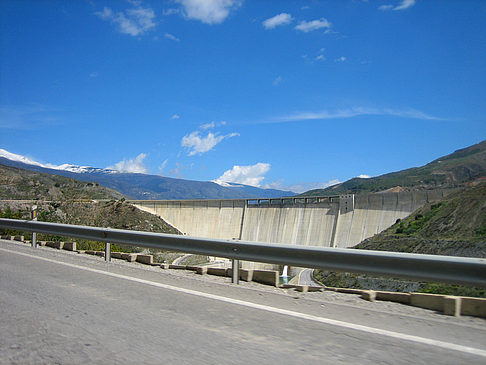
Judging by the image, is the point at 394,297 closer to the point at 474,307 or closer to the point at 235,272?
the point at 474,307

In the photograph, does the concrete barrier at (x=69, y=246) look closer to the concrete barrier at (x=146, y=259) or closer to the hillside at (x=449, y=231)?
the concrete barrier at (x=146, y=259)

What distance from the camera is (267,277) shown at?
6.63 metres

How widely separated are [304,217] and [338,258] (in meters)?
39.8

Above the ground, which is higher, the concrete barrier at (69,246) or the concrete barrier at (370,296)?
the concrete barrier at (370,296)

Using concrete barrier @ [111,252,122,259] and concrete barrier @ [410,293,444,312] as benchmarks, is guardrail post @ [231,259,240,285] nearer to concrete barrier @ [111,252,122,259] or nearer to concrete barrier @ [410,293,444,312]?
concrete barrier @ [410,293,444,312]

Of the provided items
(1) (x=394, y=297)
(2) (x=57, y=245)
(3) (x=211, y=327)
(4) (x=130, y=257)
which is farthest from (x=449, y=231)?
(3) (x=211, y=327)

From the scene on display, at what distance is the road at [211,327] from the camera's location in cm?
333

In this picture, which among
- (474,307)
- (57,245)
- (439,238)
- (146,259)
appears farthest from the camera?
(439,238)

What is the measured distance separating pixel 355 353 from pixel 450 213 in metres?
29.6

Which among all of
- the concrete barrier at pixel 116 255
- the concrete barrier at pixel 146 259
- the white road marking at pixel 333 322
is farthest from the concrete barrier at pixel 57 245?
the white road marking at pixel 333 322

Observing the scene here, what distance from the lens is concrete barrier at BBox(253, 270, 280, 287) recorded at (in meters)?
6.50

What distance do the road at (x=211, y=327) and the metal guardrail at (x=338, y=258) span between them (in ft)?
1.49

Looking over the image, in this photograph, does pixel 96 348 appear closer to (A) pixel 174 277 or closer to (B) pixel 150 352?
(B) pixel 150 352

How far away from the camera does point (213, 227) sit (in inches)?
2156
